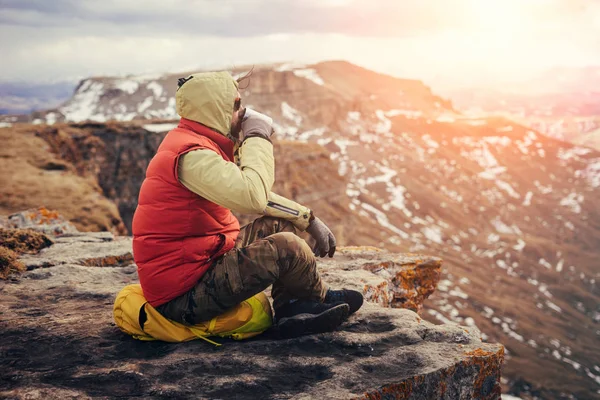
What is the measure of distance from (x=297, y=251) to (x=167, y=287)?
Result: 1269mm

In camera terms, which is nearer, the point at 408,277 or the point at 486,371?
the point at 486,371

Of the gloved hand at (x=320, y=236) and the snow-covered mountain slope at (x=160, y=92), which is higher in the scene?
the snow-covered mountain slope at (x=160, y=92)

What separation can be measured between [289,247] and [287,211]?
776 millimetres

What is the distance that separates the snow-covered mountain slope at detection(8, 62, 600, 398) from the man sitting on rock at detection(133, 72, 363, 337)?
42.1m

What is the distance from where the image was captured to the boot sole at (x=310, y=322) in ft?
16.6

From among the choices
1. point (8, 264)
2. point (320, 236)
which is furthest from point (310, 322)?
point (8, 264)

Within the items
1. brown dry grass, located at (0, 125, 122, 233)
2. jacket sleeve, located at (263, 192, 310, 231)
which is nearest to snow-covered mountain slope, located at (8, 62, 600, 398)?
brown dry grass, located at (0, 125, 122, 233)

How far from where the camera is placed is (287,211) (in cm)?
554

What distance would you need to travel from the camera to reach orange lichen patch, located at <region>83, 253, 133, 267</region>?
878cm

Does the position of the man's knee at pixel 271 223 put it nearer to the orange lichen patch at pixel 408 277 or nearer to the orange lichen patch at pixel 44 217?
the orange lichen patch at pixel 408 277

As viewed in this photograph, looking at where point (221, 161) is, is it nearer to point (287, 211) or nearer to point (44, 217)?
point (287, 211)

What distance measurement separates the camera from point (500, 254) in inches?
4545

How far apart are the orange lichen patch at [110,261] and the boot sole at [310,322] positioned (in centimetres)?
487

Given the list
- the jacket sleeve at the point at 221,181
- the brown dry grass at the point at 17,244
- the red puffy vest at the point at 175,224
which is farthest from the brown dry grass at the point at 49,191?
the jacket sleeve at the point at 221,181
